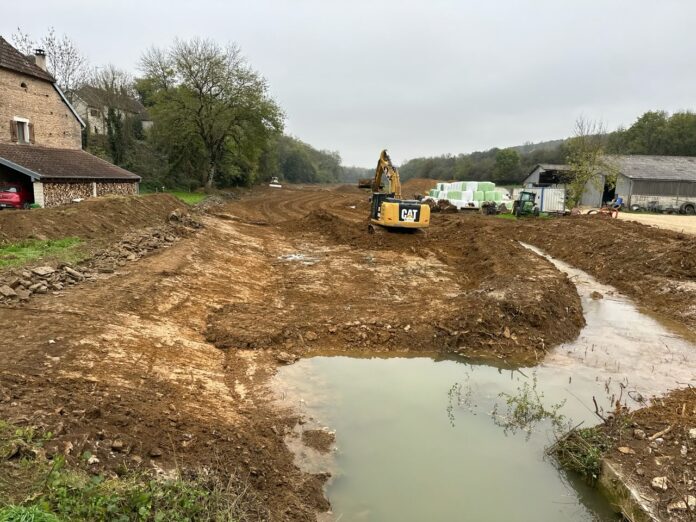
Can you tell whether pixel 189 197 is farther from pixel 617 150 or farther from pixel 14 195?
pixel 617 150

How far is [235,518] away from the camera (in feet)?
12.7

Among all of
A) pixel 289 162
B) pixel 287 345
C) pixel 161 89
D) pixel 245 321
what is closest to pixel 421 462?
pixel 287 345

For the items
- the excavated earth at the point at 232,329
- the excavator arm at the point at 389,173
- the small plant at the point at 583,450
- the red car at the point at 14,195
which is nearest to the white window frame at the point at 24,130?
the red car at the point at 14,195

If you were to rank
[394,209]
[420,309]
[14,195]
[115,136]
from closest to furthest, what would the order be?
[420,309] < [394,209] < [14,195] < [115,136]

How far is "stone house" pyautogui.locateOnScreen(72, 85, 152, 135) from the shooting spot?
42634 millimetres

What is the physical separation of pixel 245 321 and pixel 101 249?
5.79m

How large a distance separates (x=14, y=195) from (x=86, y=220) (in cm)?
641

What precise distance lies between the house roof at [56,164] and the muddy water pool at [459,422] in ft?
61.0

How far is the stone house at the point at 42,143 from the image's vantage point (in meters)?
20.5

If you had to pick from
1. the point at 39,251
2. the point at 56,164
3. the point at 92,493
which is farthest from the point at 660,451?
the point at 56,164

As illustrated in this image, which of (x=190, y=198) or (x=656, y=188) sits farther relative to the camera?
(x=656, y=188)

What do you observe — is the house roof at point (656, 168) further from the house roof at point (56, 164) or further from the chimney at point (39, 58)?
the chimney at point (39, 58)

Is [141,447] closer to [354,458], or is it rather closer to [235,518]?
[235,518]

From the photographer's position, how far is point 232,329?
8953 mm
